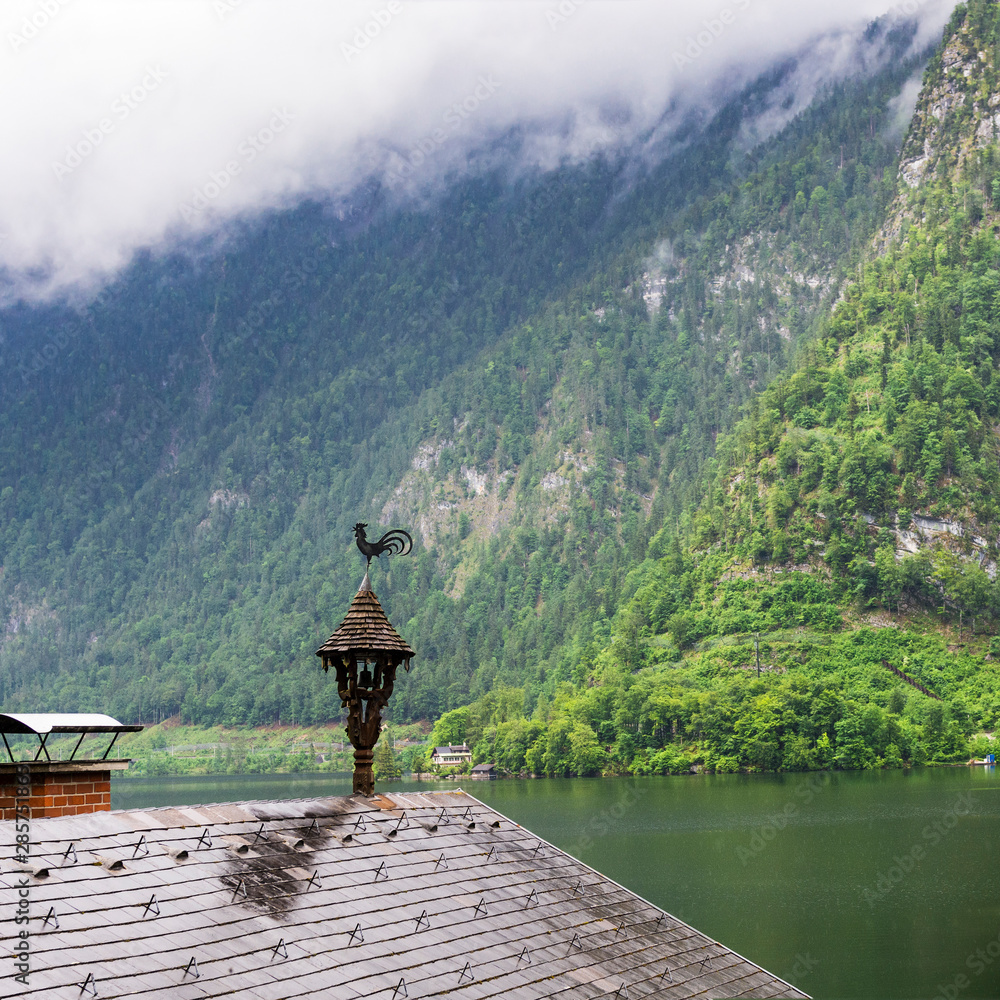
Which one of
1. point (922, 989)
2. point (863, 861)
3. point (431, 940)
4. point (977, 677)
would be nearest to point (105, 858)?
point (431, 940)

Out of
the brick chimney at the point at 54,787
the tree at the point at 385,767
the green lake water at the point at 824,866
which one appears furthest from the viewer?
the tree at the point at 385,767

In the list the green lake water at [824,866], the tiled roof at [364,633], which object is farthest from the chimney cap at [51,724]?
the green lake water at [824,866]

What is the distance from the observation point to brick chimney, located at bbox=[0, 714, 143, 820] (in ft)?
49.6

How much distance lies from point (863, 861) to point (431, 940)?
6612 centimetres

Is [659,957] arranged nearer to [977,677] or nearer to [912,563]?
[977,677]

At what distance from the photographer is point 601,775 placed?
536 feet

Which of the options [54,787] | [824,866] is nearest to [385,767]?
[824,866]

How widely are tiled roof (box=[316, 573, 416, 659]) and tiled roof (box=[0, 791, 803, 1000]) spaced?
2511mm

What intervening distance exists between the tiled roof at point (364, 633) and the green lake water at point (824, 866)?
3199 centimetres

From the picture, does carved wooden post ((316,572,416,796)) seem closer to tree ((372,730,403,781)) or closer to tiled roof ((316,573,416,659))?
tiled roof ((316,573,416,659))

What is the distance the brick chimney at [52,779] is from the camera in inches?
595

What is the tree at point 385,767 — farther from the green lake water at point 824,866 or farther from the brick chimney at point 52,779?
the brick chimney at point 52,779

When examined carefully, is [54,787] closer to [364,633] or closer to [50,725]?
[50,725]

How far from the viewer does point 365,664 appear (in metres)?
21.3
